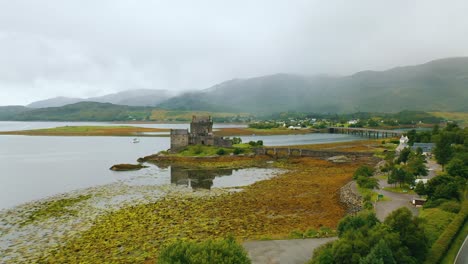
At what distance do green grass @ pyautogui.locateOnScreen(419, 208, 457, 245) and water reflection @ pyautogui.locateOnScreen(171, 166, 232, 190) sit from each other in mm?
26133

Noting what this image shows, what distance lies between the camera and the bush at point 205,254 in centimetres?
1440

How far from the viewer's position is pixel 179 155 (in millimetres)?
70688

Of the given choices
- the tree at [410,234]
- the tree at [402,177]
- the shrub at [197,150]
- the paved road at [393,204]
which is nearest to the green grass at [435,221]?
the paved road at [393,204]

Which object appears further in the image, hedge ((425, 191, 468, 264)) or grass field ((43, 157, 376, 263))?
grass field ((43, 157, 376, 263))

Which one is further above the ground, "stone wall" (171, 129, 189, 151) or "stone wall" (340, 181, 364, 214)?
"stone wall" (171, 129, 189, 151)

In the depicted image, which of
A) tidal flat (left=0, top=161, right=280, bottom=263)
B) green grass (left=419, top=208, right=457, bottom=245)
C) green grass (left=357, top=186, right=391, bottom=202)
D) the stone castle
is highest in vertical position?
the stone castle

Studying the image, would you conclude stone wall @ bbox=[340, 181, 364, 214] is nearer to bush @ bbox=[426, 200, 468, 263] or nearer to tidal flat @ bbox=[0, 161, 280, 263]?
bush @ bbox=[426, 200, 468, 263]

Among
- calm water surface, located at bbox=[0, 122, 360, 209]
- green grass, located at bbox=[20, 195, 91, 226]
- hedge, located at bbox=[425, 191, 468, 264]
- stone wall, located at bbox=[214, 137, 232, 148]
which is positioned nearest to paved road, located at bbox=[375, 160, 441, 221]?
hedge, located at bbox=[425, 191, 468, 264]

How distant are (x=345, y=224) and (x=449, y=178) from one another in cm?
1633

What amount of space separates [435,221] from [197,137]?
58.9m

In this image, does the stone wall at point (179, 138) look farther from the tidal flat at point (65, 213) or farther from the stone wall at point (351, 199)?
the stone wall at point (351, 199)

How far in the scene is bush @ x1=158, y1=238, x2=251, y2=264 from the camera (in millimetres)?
14398

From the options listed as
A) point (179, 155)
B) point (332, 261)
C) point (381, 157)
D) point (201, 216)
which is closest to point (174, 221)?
point (201, 216)

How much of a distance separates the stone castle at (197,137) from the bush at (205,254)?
196ft
